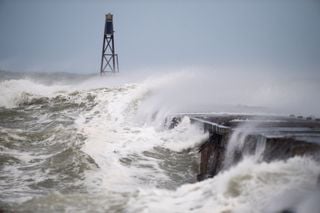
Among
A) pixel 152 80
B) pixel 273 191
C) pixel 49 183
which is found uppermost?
pixel 152 80

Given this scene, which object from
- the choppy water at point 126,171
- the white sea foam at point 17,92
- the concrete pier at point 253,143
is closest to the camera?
the choppy water at point 126,171

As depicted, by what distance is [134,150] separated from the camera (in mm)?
9680

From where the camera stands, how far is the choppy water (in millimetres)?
5082

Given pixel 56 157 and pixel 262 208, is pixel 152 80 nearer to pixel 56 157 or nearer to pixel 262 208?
pixel 56 157

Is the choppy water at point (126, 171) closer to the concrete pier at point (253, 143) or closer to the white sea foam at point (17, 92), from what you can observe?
the concrete pier at point (253, 143)

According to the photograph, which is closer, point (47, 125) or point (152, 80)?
point (47, 125)

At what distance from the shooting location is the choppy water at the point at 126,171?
16.7 ft

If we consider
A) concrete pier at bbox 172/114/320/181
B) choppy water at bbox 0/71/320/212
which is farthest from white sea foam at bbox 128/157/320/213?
concrete pier at bbox 172/114/320/181

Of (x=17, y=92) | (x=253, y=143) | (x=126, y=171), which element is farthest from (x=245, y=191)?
(x=17, y=92)

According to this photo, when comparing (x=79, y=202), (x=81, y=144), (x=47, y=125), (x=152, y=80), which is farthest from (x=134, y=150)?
(x=152, y=80)

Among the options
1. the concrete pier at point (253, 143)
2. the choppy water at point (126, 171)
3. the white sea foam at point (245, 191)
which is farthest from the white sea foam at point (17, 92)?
the white sea foam at point (245, 191)

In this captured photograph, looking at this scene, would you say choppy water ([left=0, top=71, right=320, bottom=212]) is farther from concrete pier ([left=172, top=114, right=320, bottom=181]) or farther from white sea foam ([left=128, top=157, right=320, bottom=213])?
concrete pier ([left=172, top=114, right=320, bottom=181])

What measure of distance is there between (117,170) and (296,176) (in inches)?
162

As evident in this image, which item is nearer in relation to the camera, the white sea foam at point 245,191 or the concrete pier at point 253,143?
the white sea foam at point 245,191
